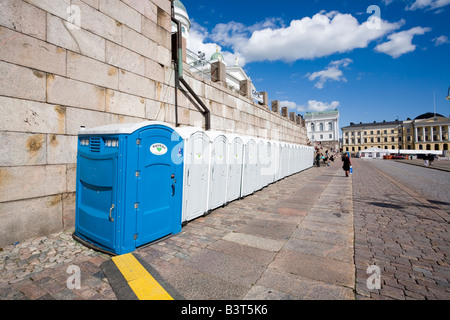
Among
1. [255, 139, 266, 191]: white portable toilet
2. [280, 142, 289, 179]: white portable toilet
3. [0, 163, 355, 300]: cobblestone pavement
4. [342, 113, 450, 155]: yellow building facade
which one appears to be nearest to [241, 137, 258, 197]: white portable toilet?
[255, 139, 266, 191]: white portable toilet

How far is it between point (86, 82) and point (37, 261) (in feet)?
12.1

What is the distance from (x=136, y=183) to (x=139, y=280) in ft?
4.94

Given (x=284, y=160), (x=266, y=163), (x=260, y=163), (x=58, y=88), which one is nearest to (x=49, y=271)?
(x=58, y=88)

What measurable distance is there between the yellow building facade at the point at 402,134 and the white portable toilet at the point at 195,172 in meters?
102

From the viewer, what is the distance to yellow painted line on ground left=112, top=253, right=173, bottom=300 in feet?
8.73

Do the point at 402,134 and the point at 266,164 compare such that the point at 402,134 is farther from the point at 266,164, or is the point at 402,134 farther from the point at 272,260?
the point at 272,260

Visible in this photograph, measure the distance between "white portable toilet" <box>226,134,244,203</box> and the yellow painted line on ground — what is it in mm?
4087

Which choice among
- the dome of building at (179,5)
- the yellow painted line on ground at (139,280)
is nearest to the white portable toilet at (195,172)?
the yellow painted line on ground at (139,280)

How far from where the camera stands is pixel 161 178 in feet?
13.9

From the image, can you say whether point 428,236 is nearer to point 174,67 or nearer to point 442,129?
point 174,67

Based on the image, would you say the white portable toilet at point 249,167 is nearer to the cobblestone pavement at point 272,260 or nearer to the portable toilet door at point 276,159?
the cobblestone pavement at point 272,260

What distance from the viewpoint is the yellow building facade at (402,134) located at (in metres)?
82.6

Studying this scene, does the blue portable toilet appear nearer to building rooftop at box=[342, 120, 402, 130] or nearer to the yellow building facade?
the yellow building facade
